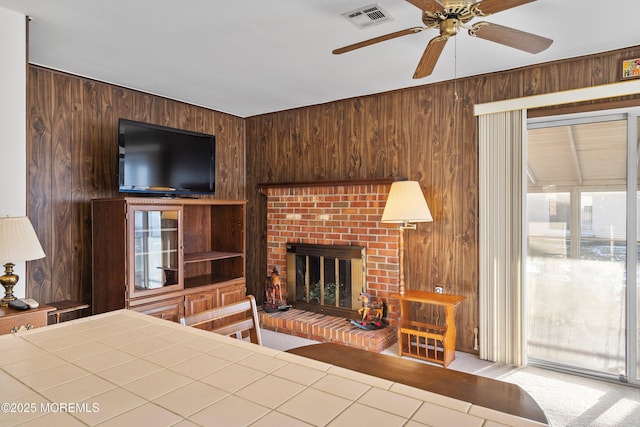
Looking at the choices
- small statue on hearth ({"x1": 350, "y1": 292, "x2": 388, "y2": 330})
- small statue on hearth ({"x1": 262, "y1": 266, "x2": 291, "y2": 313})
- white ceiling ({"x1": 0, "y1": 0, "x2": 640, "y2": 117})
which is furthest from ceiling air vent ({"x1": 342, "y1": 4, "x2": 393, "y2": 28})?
small statue on hearth ({"x1": 262, "y1": 266, "x2": 291, "y2": 313})

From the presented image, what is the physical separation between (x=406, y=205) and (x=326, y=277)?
131 centimetres

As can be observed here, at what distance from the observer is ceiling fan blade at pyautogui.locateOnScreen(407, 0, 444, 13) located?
5.45 feet

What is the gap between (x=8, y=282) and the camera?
7.34ft

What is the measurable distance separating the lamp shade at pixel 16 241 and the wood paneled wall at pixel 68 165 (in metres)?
0.98

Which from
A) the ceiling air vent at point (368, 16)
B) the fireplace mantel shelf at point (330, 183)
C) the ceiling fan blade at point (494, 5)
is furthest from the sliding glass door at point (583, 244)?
the ceiling fan blade at point (494, 5)

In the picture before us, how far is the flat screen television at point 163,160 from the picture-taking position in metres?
3.35

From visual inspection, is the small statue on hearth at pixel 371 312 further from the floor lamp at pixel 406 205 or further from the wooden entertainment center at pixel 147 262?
the wooden entertainment center at pixel 147 262

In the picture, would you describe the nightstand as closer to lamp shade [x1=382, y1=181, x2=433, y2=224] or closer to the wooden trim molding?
lamp shade [x1=382, y1=181, x2=433, y2=224]

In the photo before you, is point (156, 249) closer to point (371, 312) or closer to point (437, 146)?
point (371, 312)

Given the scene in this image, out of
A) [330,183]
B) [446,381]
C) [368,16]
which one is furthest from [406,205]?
[446,381]

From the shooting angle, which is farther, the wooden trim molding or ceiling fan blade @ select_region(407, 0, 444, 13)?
the wooden trim molding

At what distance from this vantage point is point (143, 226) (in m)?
3.26

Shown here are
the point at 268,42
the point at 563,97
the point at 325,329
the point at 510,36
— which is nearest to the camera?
the point at 510,36

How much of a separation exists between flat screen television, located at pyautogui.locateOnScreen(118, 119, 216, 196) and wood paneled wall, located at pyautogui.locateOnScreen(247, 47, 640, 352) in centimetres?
117
